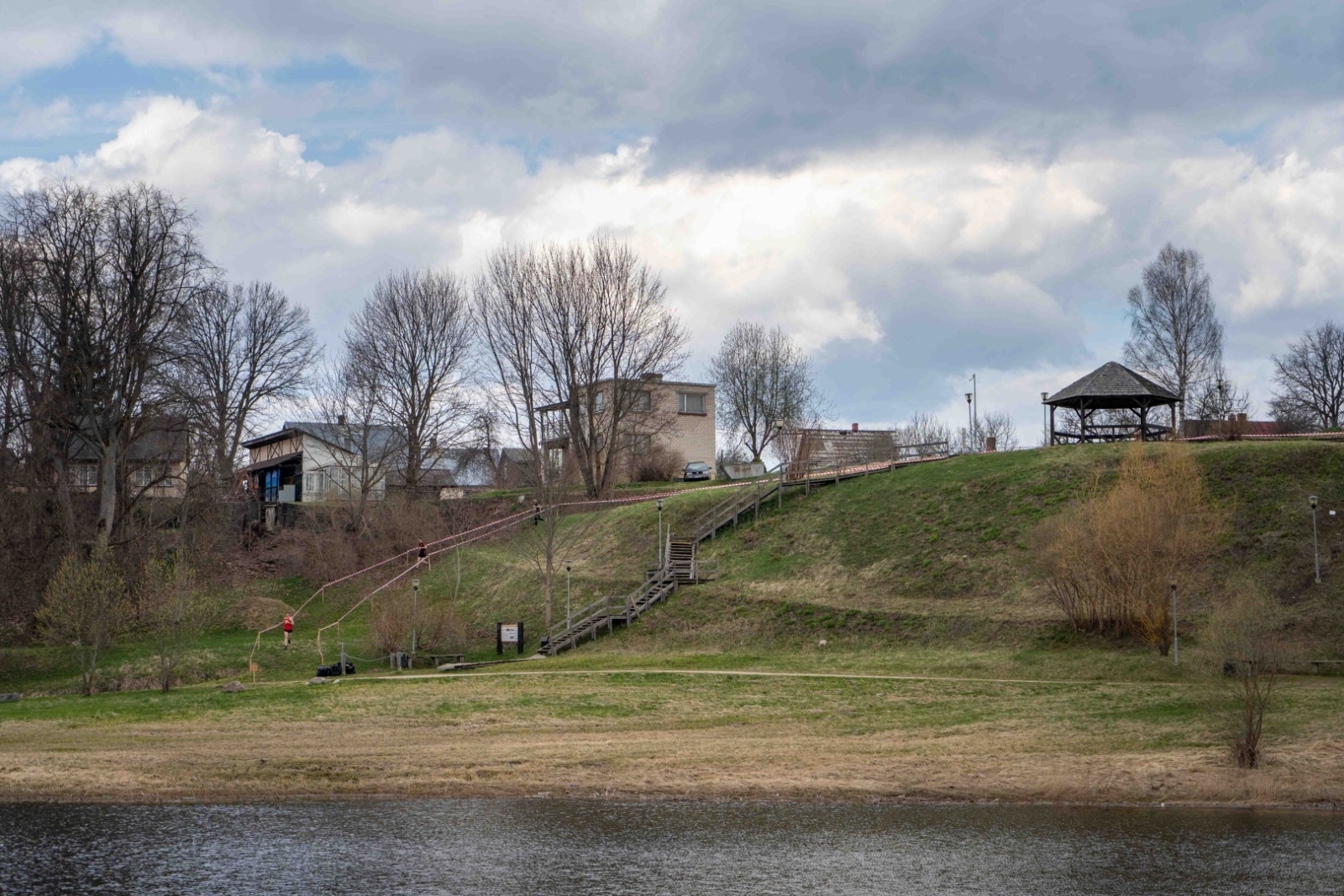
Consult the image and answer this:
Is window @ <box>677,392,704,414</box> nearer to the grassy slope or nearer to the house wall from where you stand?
the house wall

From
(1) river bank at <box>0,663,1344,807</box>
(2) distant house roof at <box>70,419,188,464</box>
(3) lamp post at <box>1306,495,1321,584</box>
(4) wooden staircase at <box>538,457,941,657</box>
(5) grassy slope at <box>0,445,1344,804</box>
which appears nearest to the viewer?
(1) river bank at <box>0,663,1344,807</box>

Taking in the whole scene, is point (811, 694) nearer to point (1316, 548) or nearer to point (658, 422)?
point (1316, 548)

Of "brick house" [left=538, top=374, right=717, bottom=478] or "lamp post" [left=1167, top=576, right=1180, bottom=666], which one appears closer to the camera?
"lamp post" [left=1167, top=576, right=1180, bottom=666]

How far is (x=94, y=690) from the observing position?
117 ft

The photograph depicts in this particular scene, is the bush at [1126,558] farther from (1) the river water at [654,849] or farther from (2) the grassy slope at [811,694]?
(1) the river water at [654,849]

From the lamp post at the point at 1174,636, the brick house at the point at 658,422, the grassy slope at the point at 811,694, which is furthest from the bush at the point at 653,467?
the lamp post at the point at 1174,636

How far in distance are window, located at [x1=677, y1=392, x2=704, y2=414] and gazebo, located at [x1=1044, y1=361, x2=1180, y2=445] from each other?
1231 inches

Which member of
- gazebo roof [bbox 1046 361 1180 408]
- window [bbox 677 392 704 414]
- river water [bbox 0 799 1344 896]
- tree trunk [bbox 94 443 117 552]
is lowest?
river water [bbox 0 799 1344 896]

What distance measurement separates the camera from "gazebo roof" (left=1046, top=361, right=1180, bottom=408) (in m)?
53.9

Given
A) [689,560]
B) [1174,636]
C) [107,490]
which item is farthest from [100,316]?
[1174,636]

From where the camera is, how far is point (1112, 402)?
181 ft

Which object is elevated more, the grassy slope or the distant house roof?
the distant house roof

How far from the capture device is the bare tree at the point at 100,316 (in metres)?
41.5

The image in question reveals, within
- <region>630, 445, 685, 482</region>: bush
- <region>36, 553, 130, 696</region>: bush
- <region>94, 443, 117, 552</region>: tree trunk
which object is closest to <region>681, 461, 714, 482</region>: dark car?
<region>630, 445, 685, 482</region>: bush
